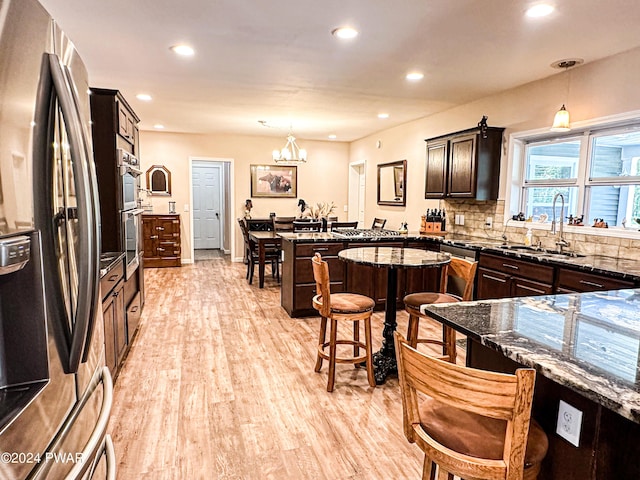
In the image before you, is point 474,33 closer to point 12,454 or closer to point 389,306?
point 389,306

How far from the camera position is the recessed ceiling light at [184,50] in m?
3.29

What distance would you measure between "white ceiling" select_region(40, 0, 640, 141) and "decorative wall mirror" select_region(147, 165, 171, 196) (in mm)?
2692

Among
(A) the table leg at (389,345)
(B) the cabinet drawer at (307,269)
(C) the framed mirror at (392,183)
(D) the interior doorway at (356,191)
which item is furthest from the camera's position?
(D) the interior doorway at (356,191)

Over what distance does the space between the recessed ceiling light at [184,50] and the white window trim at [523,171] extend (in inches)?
137

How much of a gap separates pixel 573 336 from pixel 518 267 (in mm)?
2539

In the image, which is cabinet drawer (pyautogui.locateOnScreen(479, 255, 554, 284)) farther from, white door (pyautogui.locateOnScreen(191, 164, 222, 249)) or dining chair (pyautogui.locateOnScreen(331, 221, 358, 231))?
white door (pyautogui.locateOnScreen(191, 164, 222, 249))

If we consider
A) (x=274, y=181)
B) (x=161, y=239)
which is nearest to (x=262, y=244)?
(x=161, y=239)

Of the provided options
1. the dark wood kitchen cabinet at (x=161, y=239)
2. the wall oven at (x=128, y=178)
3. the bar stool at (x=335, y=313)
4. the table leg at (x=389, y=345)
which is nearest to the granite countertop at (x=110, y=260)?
the wall oven at (x=128, y=178)

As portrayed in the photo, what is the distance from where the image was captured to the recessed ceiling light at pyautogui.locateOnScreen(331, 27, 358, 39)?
2.91 meters

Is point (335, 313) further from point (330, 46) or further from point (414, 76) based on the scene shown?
point (414, 76)

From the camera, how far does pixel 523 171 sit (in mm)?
4551

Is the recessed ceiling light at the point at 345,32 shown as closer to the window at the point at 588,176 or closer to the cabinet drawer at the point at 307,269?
the cabinet drawer at the point at 307,269

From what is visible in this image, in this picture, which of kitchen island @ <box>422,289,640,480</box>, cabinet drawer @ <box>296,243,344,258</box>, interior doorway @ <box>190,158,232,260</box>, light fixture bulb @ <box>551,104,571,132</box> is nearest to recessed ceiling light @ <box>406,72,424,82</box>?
light fixture bulb @ <box>551,104,571,132</box>

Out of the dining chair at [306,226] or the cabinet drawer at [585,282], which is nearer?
the cabinet drawer at [585,282]
